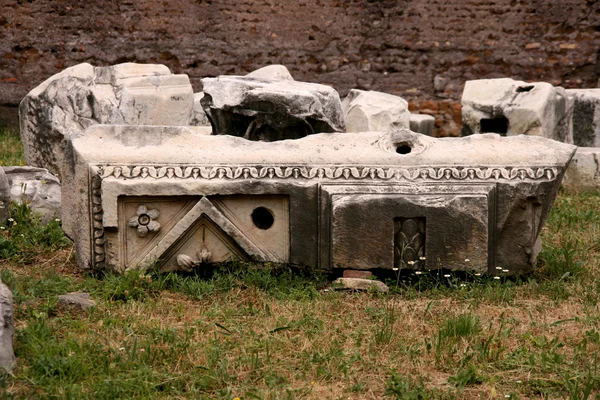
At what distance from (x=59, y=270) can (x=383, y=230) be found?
1.73m

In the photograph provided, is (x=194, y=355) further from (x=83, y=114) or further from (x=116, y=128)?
(x=83, y=114)

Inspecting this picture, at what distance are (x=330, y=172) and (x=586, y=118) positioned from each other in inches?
179

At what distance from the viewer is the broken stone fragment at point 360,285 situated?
13.2 feet

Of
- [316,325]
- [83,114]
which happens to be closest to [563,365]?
[316,325]

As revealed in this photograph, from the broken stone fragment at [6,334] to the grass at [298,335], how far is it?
0.19ft


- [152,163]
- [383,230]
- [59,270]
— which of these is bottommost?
[59,270]

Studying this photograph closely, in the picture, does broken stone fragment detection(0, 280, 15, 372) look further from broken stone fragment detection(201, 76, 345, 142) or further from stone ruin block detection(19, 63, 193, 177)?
stone ruin block detection(19, 63, 193, 177)

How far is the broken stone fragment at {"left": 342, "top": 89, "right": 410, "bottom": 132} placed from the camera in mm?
6812

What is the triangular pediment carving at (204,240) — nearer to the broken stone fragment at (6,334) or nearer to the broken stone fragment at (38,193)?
the broken stone fragment at (6,334)

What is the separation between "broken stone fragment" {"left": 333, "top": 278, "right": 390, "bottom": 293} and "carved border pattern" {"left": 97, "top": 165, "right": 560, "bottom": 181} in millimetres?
521

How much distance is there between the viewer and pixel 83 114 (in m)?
6.19

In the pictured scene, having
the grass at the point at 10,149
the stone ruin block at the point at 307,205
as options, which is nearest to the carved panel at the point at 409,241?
the stone ruin block at the point at 307,205

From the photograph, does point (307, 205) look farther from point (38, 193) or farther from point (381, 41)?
point (381, 41)

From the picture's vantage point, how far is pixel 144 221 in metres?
4.16
